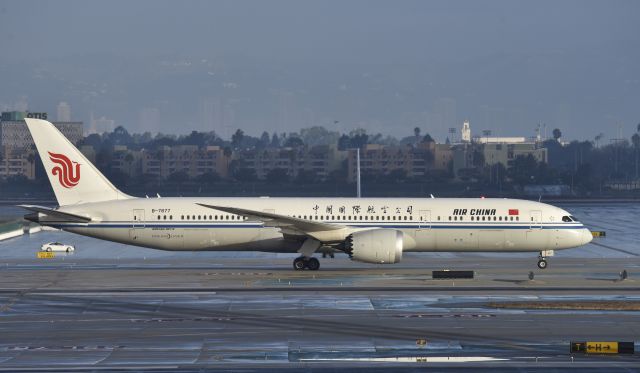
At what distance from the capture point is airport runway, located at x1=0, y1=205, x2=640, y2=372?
29375 millimetres

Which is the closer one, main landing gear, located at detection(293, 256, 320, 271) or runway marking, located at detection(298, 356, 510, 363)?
runway marking, located at detection(298, 356, 510, 363)

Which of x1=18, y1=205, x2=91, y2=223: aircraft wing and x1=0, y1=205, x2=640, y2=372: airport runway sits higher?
x1=18, y1=205, x2=91, y2=223: aircraft wing

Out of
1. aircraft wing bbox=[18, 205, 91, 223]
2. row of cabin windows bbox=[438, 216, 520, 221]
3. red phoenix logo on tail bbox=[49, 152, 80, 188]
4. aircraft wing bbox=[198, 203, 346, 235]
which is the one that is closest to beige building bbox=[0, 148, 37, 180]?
red phoenix logo on tail bbox=[49, 152, 80, 188]

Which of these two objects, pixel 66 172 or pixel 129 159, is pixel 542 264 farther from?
pixel 129 159

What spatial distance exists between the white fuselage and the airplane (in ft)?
0.16

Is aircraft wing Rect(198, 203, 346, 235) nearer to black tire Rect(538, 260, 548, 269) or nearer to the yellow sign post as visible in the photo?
black tire Rect(538, 260, 548, 269)

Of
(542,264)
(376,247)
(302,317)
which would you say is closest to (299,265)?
(376,247)

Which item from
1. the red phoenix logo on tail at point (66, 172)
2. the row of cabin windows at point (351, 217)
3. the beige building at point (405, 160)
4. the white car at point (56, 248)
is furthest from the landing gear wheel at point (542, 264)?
the beige building at point (405, 160)

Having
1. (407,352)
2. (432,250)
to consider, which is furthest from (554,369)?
(432,250)

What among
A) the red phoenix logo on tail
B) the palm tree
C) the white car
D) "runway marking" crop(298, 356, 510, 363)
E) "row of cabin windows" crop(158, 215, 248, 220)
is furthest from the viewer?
the palm tree

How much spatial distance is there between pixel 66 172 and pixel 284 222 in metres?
11.5

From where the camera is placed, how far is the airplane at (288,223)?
5144 centimetres

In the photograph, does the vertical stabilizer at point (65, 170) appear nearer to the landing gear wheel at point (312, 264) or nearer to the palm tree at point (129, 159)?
the landing gear wheel at point (312, 264)

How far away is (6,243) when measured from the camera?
234 ft
